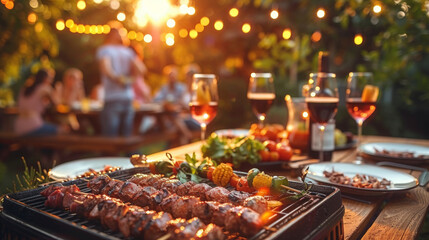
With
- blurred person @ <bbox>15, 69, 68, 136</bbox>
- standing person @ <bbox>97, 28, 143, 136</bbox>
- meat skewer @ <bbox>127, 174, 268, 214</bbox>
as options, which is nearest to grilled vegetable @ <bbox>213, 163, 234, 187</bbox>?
meat skewer @ <bbox>127, 174, 268, 214</bbox>

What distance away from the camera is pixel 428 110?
10.3 metres

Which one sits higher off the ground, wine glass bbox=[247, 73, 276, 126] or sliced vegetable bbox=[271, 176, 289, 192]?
wine glass bbox=[247, 73, 276, 126]

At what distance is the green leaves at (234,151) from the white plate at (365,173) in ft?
1.18

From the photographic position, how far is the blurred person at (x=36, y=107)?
7.59 m

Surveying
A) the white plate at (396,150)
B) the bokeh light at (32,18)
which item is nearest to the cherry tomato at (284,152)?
the white plate at (396,150)

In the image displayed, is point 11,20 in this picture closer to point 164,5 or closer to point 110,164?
point 164,5

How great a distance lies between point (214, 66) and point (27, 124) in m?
8.13

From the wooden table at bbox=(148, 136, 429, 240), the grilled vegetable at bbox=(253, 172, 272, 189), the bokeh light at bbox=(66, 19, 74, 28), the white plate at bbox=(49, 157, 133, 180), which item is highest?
the bokeh light at bbox=(66, 19, 74, 28)

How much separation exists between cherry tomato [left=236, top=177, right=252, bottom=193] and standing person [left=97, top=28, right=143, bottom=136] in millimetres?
5713

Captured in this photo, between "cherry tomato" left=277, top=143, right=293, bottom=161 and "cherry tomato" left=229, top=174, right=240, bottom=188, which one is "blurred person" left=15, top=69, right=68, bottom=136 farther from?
"cherry tomato" left=229, top=174, right=240, bottom=188

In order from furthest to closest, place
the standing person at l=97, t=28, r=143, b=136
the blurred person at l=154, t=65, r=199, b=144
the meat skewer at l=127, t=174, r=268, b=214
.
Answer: the blurred person at l=154, t=65, r=199, b=144 < the standing person at l=97, t=28, r=143, b=136 < the meat skewer at l=127, t=174, r=268, b=214

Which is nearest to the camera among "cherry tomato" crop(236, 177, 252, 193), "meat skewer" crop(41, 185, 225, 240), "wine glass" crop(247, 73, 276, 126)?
"meat skewer" crop(41, 185, 225, 240)

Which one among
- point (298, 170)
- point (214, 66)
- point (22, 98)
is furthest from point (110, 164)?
point (214, 66)

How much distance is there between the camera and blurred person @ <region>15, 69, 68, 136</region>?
7.59 meters
